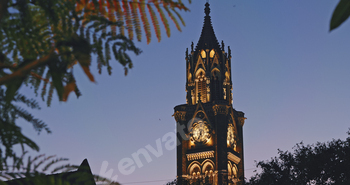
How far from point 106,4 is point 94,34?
41 centimetres

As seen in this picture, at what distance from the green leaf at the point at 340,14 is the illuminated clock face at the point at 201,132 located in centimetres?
8772

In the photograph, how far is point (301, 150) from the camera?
50312 mm

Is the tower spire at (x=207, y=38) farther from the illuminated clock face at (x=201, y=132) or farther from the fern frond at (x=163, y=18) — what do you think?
the fern frond at (x=163, y=18)

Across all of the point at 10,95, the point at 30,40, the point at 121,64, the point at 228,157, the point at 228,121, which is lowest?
the point at 10,95

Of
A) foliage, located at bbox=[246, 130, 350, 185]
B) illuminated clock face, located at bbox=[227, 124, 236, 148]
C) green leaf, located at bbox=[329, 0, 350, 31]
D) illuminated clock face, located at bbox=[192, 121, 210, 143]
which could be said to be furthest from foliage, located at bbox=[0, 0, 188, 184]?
illuminated clock face, located at bbox=[227, 124, 236, 148]

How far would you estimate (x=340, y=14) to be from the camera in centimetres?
269

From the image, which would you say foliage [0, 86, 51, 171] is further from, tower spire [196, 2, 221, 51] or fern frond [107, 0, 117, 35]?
tower spire [196, 2, 221, 51]

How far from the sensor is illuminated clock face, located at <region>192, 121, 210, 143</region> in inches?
3543

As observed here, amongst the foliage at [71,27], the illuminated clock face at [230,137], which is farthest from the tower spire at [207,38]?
the foliage at [71,27]

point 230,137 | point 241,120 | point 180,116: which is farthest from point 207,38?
point 230,137

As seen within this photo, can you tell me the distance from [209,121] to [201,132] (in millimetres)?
2467

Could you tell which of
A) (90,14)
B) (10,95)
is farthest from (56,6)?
(10,95)

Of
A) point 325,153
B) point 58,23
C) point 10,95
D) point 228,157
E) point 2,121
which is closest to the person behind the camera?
point 10,95

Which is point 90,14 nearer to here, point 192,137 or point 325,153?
point 325,153
